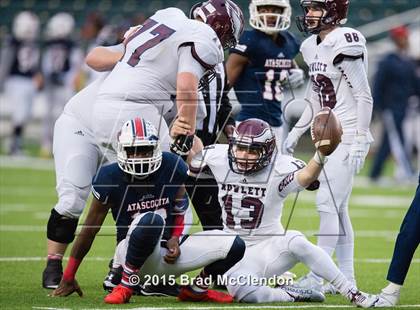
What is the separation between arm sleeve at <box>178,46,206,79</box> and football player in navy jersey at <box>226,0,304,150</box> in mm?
1987

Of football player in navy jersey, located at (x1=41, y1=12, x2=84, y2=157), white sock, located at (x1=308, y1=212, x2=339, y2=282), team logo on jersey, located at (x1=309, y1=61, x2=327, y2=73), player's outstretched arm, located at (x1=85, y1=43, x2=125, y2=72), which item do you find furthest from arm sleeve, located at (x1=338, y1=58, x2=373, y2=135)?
football player in navy jersey, located at (x1=41, y1=12, x2=84, y2=157)

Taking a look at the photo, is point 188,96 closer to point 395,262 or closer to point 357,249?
point 395,262

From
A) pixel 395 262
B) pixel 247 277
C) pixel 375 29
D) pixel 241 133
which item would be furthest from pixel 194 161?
pixel 375 29

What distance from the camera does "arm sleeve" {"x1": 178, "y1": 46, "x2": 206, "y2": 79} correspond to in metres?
6.11

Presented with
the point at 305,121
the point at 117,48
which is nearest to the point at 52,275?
the point at 117,48

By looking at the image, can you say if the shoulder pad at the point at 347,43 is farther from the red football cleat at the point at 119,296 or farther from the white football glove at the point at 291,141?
the red football cleat at the point at 119,296

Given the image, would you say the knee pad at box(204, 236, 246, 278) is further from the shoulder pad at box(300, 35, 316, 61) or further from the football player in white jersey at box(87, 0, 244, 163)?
the shoulder pad at box(300, 35, 316, 61)

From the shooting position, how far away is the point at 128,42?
21.6 feet

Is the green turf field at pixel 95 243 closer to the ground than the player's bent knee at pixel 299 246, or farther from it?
closer to the ground

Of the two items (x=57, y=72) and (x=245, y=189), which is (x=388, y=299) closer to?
(x=245, y=189)

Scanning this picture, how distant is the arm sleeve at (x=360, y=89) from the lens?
6688mm

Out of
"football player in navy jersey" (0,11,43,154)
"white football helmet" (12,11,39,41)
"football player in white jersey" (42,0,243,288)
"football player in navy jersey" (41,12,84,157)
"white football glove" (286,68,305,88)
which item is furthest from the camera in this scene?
"white football helmet" (12,11,39,41)

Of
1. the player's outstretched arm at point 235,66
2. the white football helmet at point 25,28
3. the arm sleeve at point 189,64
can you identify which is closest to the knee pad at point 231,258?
the arm sleeve at point 189,64

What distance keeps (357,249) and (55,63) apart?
9.53m
